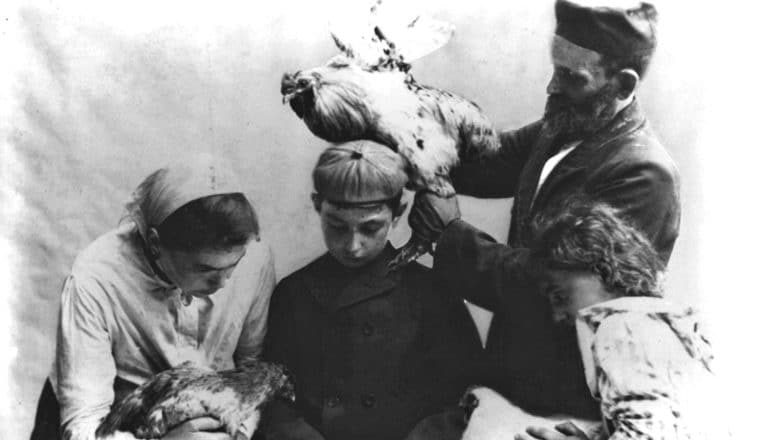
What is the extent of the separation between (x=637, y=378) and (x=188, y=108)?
1.37 metres

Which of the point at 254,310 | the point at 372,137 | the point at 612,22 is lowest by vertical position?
the point at 254,310

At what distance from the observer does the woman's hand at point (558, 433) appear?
2615 mm

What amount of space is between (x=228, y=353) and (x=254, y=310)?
133 millimetres

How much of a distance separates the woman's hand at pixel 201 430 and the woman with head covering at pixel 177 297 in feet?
0.49

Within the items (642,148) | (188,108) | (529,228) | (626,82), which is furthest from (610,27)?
(188,108)

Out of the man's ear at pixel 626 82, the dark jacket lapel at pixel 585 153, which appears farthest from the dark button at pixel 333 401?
the man's ear at pixel 626 82

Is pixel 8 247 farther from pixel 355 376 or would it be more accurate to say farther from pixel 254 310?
pixel 355 376

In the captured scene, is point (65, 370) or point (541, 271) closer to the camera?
point (541, 271)

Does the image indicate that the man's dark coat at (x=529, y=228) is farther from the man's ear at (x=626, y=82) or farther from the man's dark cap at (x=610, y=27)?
the man's dark cap at (x=610, y=27)

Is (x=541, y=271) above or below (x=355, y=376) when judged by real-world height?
above

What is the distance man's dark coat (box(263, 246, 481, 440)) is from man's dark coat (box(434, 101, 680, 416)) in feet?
0.28

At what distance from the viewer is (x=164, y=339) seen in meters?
2.75

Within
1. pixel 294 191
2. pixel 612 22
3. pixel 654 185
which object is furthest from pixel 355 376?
pixel 612 22

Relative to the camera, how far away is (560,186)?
8.68 feet
